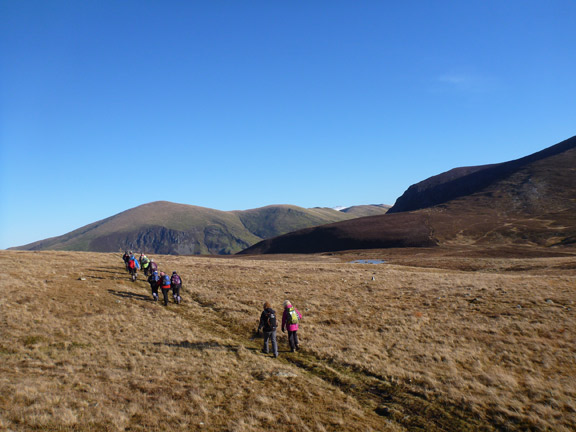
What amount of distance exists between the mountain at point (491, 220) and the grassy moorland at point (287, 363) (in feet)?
302

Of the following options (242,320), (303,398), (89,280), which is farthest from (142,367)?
(89,280)

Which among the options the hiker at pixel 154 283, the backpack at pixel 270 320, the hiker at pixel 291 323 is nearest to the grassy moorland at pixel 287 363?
the hiker at pixel 291 323

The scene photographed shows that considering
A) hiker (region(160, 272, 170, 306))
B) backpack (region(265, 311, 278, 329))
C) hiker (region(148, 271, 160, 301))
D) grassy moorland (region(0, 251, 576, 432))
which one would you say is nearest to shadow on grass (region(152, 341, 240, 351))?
grassy moorland (region(0, 251, 576, 432))

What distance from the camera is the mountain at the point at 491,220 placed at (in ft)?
358

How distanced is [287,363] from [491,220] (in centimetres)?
13656

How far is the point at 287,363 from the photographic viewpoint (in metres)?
14.5

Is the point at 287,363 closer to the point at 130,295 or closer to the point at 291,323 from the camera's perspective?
the point at 291,323

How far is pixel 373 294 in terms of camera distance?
28.5 meters

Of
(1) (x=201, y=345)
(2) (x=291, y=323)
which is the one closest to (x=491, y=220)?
(2) (x=291, y=323)

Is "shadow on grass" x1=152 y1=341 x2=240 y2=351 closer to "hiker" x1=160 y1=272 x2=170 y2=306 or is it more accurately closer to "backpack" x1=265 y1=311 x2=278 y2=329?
"backpack" x1=265 y1=311 x2=278 y2=329

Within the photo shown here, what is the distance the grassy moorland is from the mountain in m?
92.0

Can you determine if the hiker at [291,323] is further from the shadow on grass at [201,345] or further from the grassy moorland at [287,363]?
the shadow on grass at [201,345]

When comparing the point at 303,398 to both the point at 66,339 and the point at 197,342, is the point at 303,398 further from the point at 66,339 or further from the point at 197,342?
the point at 66,339

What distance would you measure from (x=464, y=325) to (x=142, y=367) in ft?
54.8
